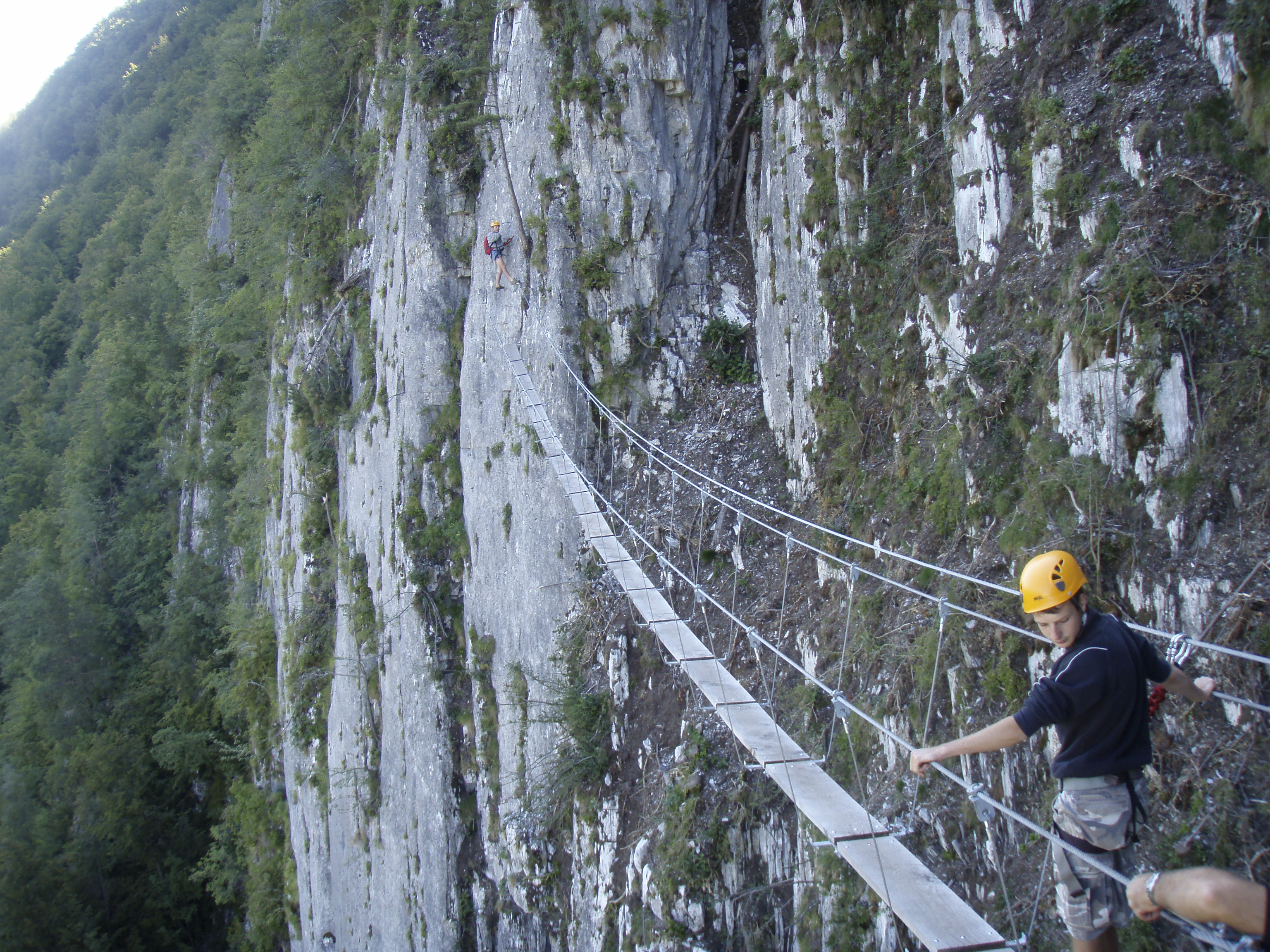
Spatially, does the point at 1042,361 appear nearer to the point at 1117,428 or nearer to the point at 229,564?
the point at 1117,428

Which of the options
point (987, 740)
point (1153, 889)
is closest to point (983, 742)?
point (987, 740)

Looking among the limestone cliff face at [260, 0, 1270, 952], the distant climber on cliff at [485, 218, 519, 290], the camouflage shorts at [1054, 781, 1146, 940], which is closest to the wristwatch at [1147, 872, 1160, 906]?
the camouflage shorts at [1054, 781, 1146, 940]

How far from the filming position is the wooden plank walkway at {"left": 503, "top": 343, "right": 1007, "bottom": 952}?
248cm

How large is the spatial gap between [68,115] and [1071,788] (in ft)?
180

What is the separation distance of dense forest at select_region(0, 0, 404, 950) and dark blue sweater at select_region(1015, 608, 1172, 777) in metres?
12.2

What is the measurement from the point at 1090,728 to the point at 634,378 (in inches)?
239

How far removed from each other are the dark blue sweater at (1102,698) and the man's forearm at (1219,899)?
0.48 metres

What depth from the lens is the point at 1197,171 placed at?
3203mm

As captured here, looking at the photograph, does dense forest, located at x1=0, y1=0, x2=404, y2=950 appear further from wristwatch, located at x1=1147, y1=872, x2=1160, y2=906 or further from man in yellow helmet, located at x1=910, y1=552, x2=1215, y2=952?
wristwatch, located at x1=1147, y1=872, x2=1160, y2=906

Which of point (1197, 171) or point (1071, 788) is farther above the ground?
point (1197, 171)

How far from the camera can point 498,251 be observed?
840 cm

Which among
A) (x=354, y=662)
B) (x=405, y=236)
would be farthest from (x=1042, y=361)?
(x=354, y=662)

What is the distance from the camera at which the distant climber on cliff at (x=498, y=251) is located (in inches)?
330

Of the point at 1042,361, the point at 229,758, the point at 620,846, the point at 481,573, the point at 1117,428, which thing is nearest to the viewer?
the point at 1117,428
